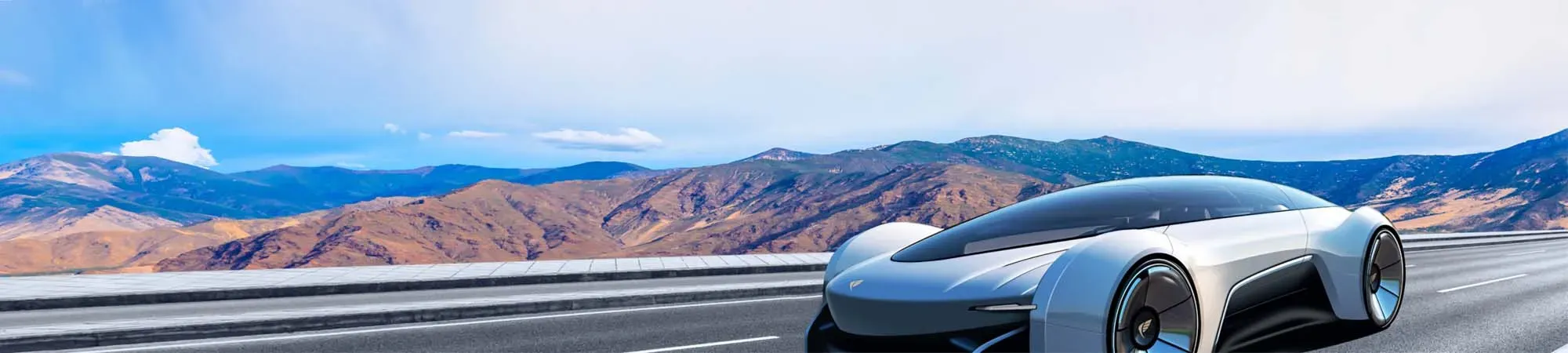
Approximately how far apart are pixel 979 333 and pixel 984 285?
23 centimetres

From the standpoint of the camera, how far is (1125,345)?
12.0ft

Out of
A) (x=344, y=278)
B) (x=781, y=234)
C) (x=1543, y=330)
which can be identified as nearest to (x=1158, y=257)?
(x=1543, y=330)

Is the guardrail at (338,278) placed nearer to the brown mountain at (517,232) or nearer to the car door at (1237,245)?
the car door at (1237,245)

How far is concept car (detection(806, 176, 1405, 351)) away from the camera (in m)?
3.61

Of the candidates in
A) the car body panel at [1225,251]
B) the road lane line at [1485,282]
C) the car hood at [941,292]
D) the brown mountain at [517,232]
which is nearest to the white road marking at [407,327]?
the car hood at [941,292]

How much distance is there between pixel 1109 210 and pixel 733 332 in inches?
159

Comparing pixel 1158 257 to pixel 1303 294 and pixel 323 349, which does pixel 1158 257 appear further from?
Answer: pixel 323 349

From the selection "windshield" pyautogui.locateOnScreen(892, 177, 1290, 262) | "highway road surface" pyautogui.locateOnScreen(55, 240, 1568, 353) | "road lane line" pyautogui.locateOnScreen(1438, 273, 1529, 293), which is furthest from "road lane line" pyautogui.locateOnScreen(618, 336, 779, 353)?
"road lane line" pyautogui.locateOnScreen(1438, 273, 1529, 293)

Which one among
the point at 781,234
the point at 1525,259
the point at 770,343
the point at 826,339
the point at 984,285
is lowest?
the point at 781,234

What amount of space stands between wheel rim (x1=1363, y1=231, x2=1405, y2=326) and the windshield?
0.92 metres

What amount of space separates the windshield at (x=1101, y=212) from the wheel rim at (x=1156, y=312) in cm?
50

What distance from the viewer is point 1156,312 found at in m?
3.86

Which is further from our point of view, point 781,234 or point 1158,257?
point 781,234

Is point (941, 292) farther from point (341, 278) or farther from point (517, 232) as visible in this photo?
point (517, 232)
